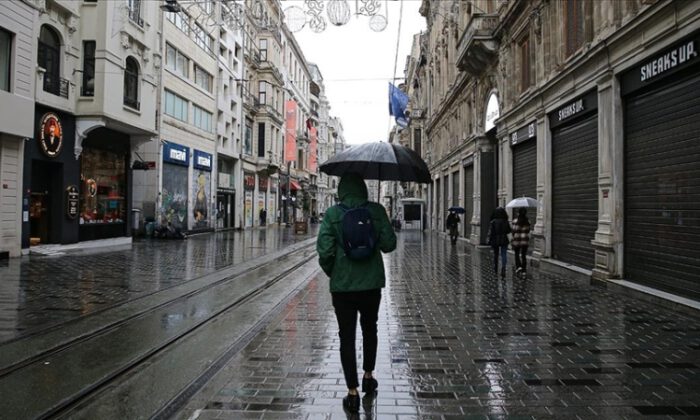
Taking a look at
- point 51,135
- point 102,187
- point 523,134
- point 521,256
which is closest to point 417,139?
point 102,187

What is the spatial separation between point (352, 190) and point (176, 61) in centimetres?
2939

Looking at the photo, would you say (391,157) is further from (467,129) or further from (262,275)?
(467,129)

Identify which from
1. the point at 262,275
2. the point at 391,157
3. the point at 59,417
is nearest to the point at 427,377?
the point at 391,157

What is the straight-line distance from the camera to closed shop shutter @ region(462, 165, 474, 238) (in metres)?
27.3

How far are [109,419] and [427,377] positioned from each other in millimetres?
2771

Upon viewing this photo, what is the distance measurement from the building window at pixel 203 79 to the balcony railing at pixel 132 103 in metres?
11.4

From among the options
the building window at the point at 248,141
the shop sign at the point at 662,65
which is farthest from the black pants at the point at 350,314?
the building window at the point at 248,141

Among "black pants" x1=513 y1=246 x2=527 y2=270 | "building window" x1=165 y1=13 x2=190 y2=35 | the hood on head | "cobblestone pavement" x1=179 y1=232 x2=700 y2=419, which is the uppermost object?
"building window" x1=165 y1=13 x2=190 y2=35

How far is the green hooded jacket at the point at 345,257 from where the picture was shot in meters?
4.17

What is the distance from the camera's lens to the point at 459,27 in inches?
1187

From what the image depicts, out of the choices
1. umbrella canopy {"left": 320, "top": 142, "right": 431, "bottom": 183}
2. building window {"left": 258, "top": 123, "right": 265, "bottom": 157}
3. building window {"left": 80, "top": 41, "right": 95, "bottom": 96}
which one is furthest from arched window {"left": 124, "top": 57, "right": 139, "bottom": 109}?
building window {"left": 258, "top": 123, "right": 265, "bottom": 157}

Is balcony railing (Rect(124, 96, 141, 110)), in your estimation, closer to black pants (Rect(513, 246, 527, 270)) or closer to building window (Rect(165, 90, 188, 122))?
building window (Rect(165, 90, 188, 122))

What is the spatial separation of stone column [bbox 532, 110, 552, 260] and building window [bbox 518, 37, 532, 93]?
250 centimetres

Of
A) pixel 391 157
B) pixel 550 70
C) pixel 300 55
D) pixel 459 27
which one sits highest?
pixel 300 55
